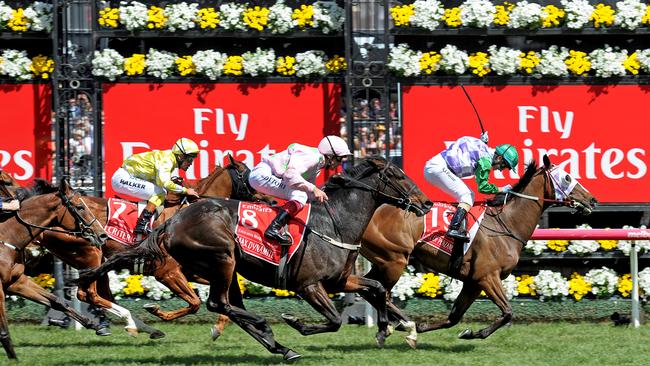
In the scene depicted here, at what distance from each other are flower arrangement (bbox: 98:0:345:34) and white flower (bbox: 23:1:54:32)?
0.25m

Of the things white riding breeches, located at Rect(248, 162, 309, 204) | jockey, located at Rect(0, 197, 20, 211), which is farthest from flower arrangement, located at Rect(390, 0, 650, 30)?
jockey, located at Rect(0, 197, 20, 211)

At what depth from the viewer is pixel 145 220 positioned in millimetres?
10039

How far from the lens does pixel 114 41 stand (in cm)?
1184

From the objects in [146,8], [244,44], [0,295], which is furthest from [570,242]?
[0,295]

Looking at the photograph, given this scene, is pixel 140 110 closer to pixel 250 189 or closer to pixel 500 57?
pixel 250 189

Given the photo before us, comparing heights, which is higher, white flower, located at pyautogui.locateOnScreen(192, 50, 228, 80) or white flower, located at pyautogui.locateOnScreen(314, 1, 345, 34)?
white flower, located at pyautogui.locateOnScreen(314, 1, 345, 34)

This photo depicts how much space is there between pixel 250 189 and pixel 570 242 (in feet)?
11.0

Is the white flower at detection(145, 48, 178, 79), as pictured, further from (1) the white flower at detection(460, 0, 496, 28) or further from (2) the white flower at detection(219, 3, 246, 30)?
(1) the white flower at detection(460, 0, 496, 28)

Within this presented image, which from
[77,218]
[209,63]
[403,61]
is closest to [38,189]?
[77,218]

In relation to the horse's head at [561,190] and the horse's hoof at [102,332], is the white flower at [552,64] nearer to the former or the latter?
the horse's head at [561,190]

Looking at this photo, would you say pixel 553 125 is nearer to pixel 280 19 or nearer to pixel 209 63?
pixel 280 19

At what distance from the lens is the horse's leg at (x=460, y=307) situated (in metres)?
9.67

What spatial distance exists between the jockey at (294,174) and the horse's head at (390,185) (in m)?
0.18

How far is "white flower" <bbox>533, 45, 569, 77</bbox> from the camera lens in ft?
38.3
